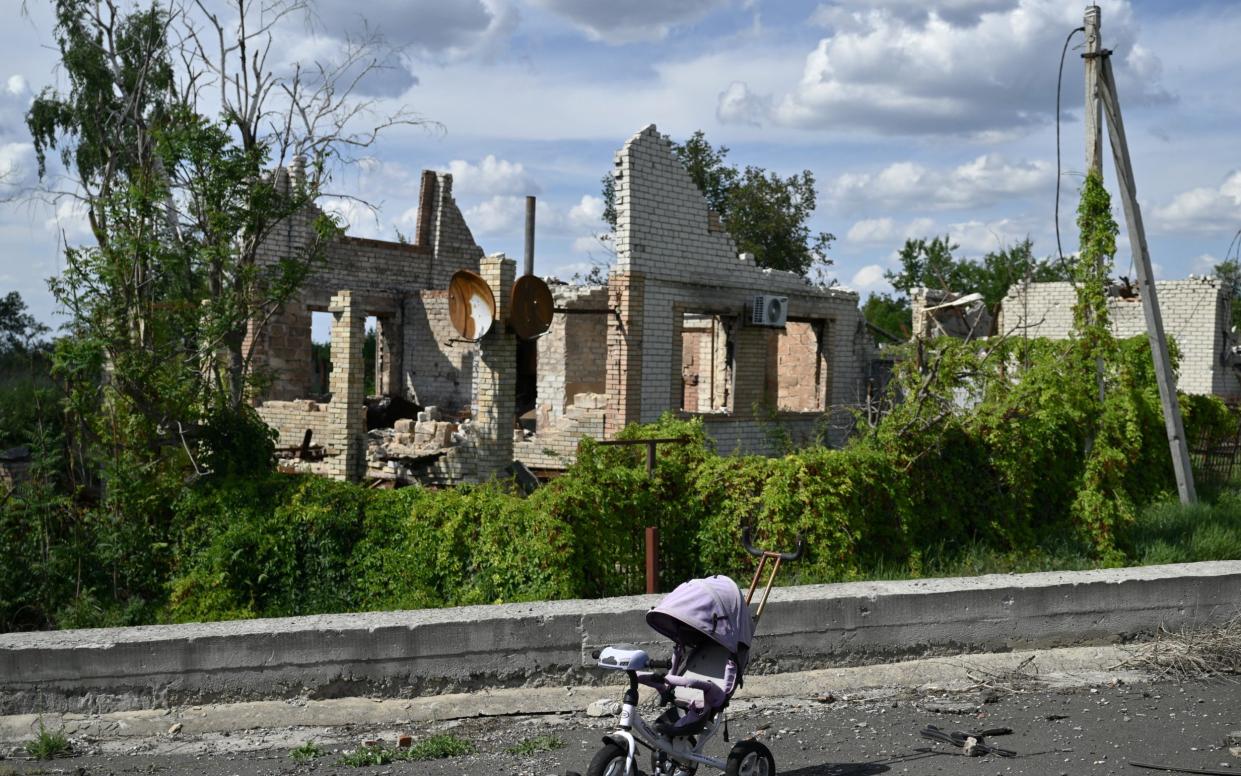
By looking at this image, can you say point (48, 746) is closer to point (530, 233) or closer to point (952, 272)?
point (530, 233)

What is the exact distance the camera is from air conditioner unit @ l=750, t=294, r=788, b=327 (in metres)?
16.6

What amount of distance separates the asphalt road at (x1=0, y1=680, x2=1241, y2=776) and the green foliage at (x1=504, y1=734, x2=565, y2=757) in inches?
1.7

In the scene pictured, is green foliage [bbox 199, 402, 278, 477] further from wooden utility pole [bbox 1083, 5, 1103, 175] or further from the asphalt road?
wooden utility pole [bbox 1083, 5, 1103, 175]

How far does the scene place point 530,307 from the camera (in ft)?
44.8

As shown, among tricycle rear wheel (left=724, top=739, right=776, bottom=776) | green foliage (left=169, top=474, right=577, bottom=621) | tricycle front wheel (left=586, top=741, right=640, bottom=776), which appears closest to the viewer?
tricycle front wheel (left=586, top=741, right=640, bottom=776)

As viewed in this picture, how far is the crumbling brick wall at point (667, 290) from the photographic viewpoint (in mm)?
14688

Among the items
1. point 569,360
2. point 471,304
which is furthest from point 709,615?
point 569,360

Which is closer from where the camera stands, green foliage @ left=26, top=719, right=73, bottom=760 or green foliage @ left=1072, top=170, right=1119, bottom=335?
green foliage @ left=26, top=719, right=73, bottom=760

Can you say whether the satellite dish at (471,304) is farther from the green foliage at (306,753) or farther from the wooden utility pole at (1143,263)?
the green foliage at (306,753)

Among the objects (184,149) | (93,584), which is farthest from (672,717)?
(184,149)

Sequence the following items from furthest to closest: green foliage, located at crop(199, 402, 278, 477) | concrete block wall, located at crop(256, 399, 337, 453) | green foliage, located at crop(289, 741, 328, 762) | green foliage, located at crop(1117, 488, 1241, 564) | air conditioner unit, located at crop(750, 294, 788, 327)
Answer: concrete block wall, located at crop(256, 399, 337, 453)
air conditioner unit, located at crop(750, 294, 788, 327)
green foliage, located at crop(1117, 488, 1241, 564)
green foliage, located at crop(199, 402, 278, 477)
green foliage, located at crop(289, 741, 328, 762)

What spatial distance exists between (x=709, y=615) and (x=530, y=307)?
9.24 m

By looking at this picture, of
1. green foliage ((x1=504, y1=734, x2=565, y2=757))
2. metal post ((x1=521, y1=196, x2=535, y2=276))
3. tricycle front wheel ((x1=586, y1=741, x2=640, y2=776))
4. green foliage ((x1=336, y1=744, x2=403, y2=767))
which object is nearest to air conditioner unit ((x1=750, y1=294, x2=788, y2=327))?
metal post ((x1=521, y1=196, x2=535, y2=276))

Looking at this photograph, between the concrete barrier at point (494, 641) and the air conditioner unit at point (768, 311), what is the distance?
9.49 meters
